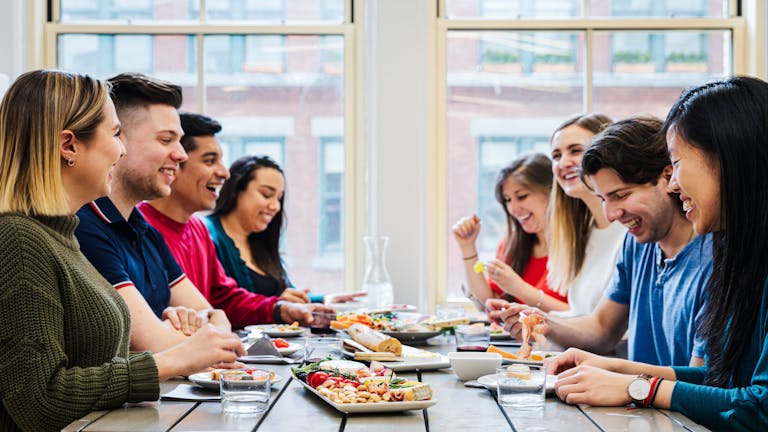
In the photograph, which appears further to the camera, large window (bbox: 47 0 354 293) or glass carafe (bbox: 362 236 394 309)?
large window (bbox: 47 0 354 293)

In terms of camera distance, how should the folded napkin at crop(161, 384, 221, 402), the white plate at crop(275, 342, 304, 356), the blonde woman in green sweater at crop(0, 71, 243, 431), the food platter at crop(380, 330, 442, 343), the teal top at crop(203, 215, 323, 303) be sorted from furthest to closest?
the teal top at crop(203, 215, 323, 303) < the food platter at crop(380, 330, 442, 343) < the white plate at crop(275, 342, 304, 356) < the folded napkin at crop(161, 384, 221, 402) < the blonde woman in green sweater at crop(0, 71, 243, 431)

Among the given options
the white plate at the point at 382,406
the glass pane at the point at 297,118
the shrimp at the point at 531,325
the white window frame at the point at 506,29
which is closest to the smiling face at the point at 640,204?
the shrimp at the point at 531,325

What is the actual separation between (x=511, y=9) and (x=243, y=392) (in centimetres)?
344

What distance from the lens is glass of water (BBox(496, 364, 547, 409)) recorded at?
1.64 m

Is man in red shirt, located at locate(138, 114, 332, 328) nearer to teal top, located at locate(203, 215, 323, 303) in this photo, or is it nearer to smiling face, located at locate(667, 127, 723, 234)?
teal top, located at locate(203, 215, 323, 303)

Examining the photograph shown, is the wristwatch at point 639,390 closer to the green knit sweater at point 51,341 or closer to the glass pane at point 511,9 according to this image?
the green knit sweater at point 51,341

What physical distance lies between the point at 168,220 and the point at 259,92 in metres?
1.48

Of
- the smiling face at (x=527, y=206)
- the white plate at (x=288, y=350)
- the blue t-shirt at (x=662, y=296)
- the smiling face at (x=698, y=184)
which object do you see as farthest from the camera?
the smiling face at (x=527, y=206)

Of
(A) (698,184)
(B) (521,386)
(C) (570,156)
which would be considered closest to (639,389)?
(B) (521,386)

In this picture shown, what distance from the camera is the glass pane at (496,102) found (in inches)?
180

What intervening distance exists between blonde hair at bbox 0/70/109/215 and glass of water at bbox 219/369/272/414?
50 centimetres

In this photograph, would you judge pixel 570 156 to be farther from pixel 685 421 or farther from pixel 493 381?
pixel 685 421

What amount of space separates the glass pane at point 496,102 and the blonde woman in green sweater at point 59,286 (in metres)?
2.82

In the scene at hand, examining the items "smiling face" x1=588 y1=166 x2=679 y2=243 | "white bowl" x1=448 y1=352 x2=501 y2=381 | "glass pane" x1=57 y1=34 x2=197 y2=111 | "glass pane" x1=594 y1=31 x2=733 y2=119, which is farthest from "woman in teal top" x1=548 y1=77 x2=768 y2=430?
"glass pane" x1=57 y1=34 x2=197 y2=111
